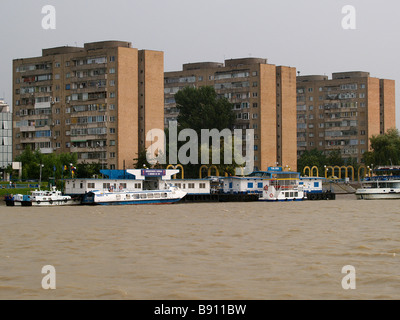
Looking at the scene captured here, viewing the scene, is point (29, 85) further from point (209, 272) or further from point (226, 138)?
point (209, 272)

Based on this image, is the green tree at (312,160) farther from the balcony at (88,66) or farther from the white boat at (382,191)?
the balcony at (88,66)

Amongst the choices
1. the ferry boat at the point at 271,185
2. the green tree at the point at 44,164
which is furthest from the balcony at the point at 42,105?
the ferry boat at the point at 271,185

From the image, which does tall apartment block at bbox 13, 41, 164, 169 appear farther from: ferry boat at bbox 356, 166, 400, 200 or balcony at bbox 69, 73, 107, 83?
ferry boat at bbox 356, 166, 400, 200

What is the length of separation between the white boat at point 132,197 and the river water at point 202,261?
121ft

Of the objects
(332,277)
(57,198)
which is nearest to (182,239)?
(332,277)

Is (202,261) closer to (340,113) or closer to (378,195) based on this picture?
(378,195)

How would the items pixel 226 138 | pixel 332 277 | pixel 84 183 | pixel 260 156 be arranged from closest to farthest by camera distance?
pixel 332 277, pixel 84 183, pixel 226 138, pixel 260 156

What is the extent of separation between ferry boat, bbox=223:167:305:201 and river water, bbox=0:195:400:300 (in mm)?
48024

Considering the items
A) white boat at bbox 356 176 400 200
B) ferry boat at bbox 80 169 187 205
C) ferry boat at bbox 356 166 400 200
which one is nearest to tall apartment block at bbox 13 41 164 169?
ferry boat at bbox 80 169 187 205

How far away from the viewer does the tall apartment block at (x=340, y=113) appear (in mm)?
156125

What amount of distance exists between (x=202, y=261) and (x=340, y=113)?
136 m

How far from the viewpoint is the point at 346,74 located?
534 ft

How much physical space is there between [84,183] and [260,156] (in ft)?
185

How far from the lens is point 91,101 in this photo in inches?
4665
